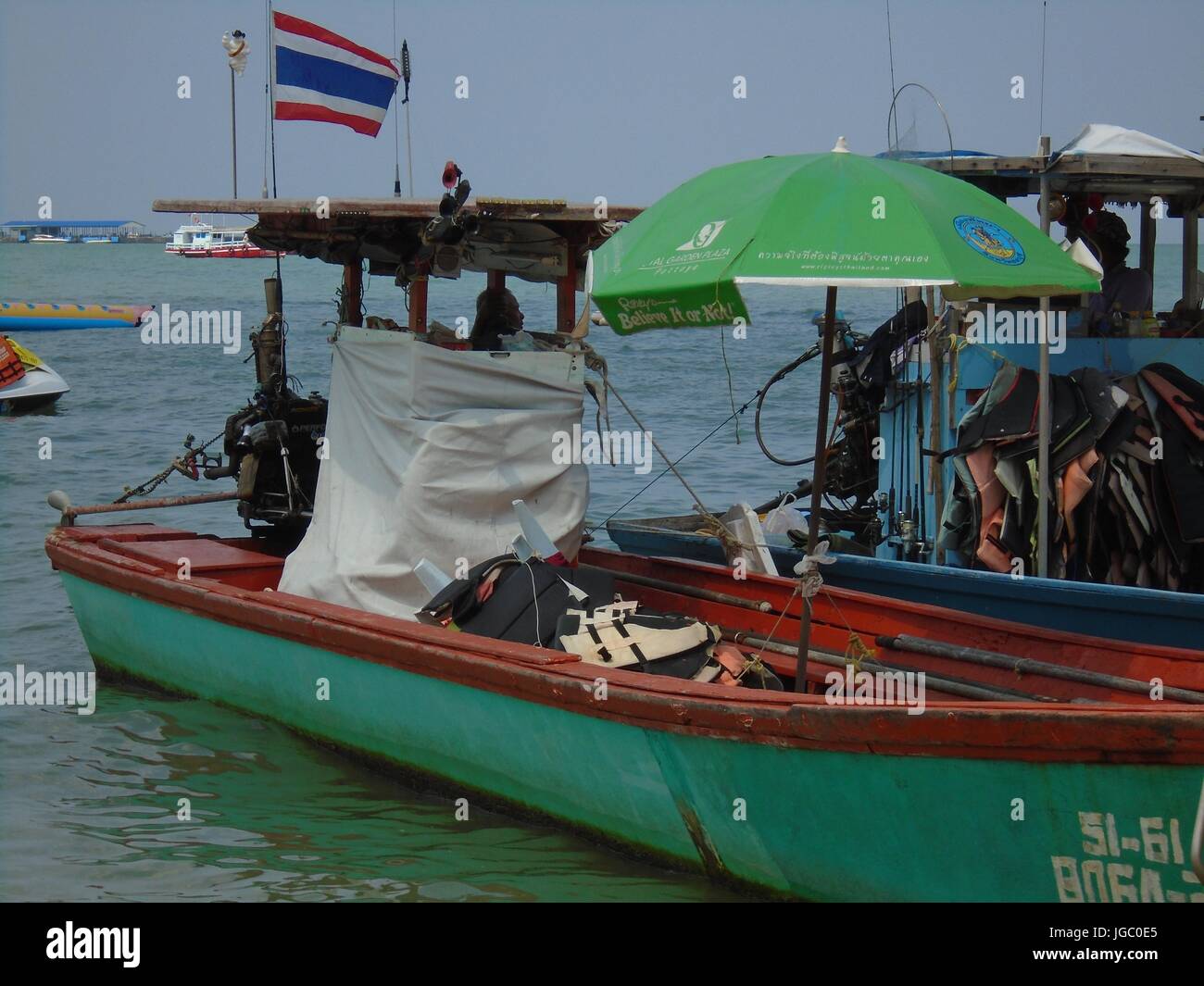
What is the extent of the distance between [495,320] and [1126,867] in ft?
14.0

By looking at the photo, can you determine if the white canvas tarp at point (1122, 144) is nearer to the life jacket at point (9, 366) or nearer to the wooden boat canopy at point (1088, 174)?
the wooden boat canopy at point (1088, 174)

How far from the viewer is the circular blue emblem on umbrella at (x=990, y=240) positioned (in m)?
5.02

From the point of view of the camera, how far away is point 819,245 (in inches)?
189

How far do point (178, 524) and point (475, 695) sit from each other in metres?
9.10

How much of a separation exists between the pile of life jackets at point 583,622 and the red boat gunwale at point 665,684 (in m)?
0.20

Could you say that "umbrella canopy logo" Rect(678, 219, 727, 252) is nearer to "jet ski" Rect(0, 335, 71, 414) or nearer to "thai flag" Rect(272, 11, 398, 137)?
"thai flag" Rect(272, 11, 398, 137)

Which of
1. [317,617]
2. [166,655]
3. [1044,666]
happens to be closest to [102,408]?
[166,655]

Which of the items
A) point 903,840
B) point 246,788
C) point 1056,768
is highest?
point 1056,768

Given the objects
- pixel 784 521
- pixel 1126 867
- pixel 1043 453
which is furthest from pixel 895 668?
pixel 784 521

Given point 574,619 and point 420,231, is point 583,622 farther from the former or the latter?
point 420,231

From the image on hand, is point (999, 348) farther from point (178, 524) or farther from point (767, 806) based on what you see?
point (178, 524)

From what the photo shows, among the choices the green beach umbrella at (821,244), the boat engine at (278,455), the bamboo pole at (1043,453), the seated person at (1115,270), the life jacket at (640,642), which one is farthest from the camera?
the boat engine at (278,455)

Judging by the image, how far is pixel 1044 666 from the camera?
20.3 feet

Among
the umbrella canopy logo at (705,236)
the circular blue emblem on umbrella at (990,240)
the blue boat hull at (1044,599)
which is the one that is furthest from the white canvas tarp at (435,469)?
the circular blue emblem on umbrella at (990,240)
